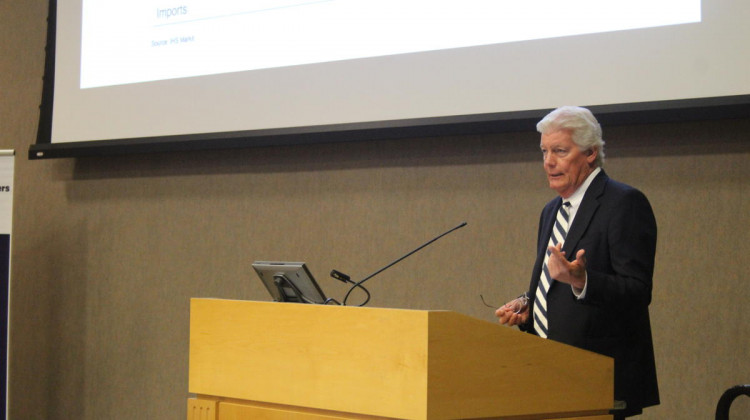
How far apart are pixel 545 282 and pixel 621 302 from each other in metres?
0.33

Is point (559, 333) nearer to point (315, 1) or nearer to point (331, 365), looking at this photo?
point (331, 365)

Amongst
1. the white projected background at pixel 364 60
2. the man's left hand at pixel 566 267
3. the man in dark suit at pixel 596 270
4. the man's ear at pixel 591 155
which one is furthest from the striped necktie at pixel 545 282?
the white projected background at pixel 364 60

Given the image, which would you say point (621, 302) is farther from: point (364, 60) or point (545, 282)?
point (364, 60)

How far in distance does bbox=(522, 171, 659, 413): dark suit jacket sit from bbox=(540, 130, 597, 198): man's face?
83 millimetres

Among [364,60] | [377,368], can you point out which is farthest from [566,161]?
[364,60]

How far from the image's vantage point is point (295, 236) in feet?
11.6

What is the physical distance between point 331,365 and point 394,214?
1.73 m

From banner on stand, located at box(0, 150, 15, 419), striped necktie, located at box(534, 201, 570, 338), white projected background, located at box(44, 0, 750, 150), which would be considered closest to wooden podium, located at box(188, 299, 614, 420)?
striped necktie, located at box(534, 201, 570, 338)

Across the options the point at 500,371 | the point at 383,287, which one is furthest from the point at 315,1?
the point at 500,371

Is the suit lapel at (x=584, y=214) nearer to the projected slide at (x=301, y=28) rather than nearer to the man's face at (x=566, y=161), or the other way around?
the man's face at (x=566, y=161)

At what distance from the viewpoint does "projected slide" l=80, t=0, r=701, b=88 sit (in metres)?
2.75

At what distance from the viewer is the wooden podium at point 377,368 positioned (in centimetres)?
151

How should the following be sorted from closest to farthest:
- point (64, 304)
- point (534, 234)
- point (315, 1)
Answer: point (534, 234)
point (315, 1)
point (64, 304)

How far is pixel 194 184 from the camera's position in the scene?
3785mm
